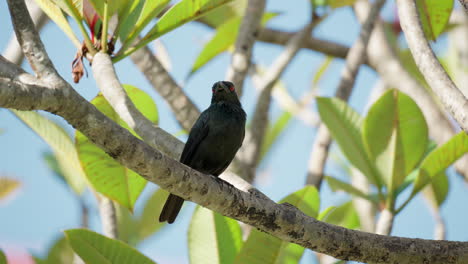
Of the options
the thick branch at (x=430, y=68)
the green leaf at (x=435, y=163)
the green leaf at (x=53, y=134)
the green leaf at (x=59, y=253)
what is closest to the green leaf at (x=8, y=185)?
the green leaf at (x=59, y=253)

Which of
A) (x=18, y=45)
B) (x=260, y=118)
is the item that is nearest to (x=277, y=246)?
(x=260, y=118)

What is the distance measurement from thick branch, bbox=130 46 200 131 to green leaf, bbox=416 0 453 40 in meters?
1.56

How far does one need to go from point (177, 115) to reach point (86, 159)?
0.79m

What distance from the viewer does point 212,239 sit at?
3312 millimetres

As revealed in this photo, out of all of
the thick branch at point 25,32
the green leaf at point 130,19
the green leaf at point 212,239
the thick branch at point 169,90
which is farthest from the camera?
the thick branch at point 169,90

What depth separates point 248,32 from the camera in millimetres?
4402

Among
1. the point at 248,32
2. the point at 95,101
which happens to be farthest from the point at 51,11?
the point at 248,32

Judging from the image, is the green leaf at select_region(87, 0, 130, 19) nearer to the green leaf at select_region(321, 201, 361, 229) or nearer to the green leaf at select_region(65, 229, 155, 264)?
the green leaf at select_region(65, 229, 155, 264)

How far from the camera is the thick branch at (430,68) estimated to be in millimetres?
2782

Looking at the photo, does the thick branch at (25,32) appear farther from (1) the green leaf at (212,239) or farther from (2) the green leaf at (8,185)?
(2) the green leaf at (8,185)

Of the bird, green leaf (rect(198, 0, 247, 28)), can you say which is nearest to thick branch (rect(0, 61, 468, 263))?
the bird

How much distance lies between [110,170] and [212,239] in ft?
2.44

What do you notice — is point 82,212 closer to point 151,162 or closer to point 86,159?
point 86,159

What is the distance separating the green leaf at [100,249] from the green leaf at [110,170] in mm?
703
